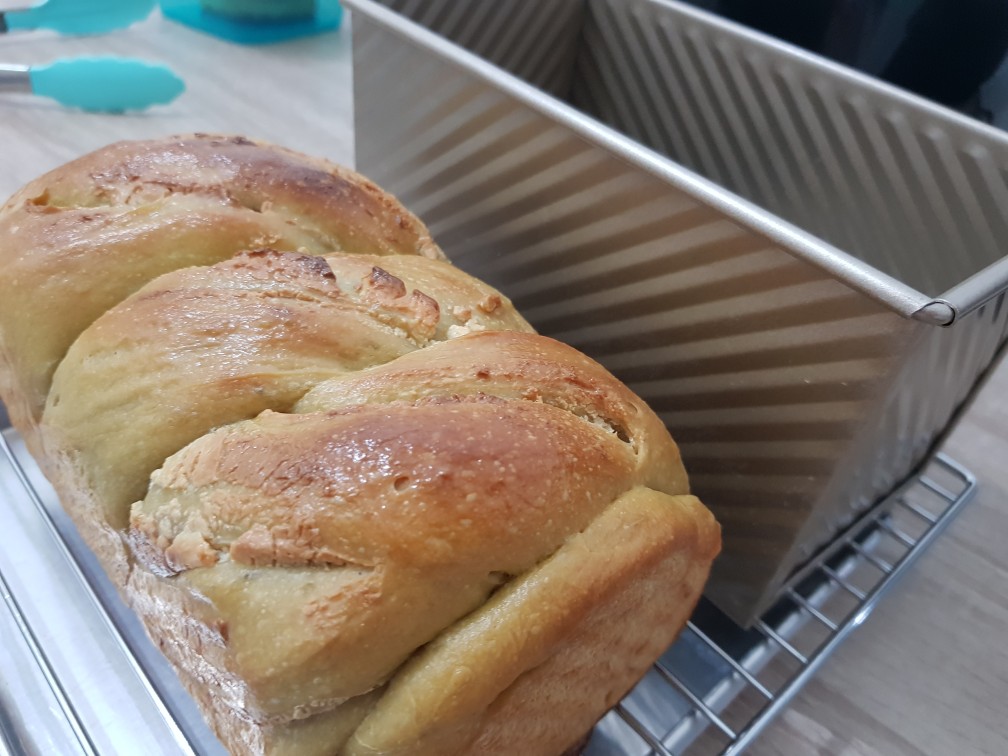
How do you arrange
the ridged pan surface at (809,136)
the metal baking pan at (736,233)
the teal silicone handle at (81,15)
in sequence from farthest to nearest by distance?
the teal silicone handle at (81,15) < the ridged pan surface at (809,136) < the metal baking pan at (736,233)

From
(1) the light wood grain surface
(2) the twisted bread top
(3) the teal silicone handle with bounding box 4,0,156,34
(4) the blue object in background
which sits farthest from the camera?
(4) the blue object in background

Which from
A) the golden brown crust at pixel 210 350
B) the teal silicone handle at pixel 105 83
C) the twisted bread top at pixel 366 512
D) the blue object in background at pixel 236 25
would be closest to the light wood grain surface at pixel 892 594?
the teal silicone handle at pixel 105 83

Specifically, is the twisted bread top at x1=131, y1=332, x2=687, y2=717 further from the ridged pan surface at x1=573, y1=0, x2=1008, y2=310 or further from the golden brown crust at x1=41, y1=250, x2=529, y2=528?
the ridged pan surface at x1=573, y1=0, x2=1008, y2=310

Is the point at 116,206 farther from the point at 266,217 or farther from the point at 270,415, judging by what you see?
the point at 270,415

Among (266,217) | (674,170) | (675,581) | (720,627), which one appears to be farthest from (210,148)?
(720,627)

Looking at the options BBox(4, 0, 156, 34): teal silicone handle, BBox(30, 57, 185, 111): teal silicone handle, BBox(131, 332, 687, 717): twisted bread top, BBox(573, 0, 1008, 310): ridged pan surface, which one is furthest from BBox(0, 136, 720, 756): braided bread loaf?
BBox(4, 0, 156, 34): teal silicone handle

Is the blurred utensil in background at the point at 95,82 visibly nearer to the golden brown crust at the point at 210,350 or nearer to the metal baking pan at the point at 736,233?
the metal baking pan at the point at 736,233
